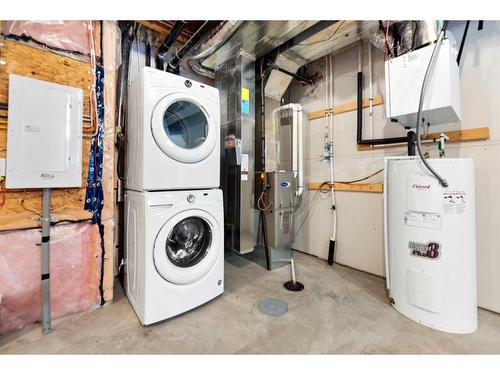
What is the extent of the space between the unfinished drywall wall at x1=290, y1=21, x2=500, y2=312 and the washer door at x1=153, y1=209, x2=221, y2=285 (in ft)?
5.19

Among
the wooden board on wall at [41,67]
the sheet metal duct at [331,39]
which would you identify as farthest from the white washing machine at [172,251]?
the sheet metal duct at [331,39]

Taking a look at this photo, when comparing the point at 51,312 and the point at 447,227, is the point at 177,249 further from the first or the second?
the point at 447,227

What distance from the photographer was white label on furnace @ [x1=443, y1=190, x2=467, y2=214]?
1.47m

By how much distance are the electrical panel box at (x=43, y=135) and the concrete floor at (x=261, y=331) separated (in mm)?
999

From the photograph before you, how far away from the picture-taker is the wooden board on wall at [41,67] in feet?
4.65

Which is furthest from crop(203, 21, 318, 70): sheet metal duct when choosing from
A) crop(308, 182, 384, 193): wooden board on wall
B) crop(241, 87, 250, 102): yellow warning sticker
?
crop(308, 182, 384, 193): wooden board on wall

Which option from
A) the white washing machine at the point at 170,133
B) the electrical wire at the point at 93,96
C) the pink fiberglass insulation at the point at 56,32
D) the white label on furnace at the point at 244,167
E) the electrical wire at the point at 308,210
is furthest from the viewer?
the electrical wire at the point at 308,210

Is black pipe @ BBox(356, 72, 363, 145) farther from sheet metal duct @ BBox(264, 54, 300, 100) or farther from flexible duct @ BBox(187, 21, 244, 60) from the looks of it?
flexible duct @ BBox(187, 21, 244, 60)

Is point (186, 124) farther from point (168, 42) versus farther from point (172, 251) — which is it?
point (172, 251)

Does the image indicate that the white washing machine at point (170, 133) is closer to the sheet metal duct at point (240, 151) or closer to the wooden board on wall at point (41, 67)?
the wooden board on wall at point (41, 67)

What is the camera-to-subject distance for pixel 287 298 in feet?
6.33

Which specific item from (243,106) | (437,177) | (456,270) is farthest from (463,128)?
(243,106)

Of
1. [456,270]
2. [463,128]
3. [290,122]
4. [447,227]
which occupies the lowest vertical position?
[456,270]

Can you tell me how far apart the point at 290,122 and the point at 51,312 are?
276cm
